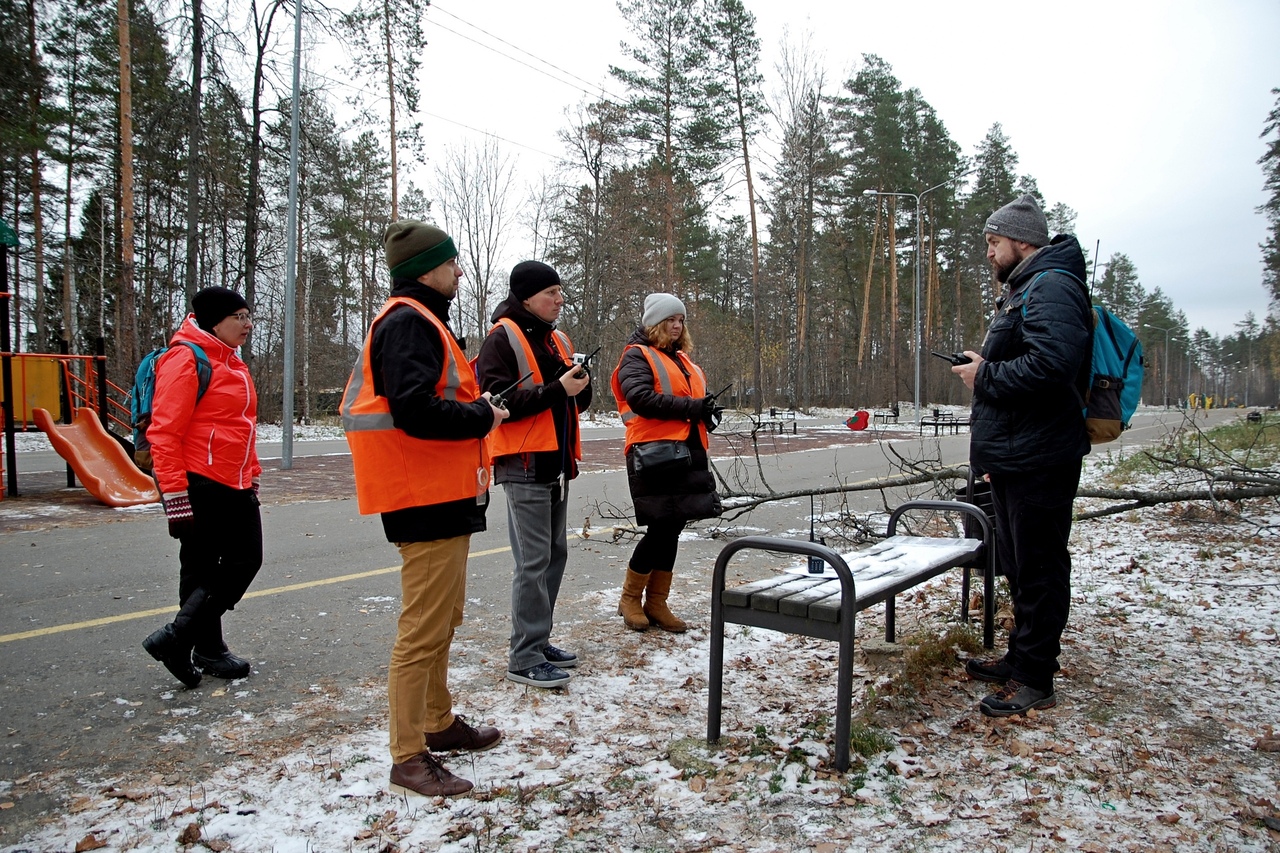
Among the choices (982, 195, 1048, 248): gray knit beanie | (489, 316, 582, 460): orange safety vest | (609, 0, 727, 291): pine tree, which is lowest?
(489, 316, 582, 460): orange safety vest

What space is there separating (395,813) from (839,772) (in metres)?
1.62

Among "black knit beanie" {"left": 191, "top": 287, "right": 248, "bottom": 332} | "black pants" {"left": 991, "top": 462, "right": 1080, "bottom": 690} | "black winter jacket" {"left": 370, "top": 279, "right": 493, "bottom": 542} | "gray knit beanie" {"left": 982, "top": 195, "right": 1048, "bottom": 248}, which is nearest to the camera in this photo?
"black winter jacket" {"left": 370, "top": 279, "right": 493, "bottom": 542}

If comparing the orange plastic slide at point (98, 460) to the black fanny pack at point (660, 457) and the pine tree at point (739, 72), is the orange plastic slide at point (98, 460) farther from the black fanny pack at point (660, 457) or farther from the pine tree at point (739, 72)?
the pine tree at point (739, 72)

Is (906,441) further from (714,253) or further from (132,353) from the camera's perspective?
Result: (714,253)

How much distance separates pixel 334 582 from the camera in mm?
6090

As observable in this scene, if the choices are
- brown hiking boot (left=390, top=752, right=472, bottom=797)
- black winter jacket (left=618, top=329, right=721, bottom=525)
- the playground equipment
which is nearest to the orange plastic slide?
the playground equipment

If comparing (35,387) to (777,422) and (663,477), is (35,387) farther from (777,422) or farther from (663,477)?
(777,422)

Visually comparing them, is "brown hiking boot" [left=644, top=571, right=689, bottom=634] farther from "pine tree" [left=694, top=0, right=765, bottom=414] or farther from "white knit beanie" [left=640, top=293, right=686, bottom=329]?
"pine tree" [left=694, top=0, right=765, bottom=414]

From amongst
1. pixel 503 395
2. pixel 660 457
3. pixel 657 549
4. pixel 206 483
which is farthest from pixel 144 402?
pixel 657 549

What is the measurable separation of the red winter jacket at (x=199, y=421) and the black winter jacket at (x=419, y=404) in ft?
5.28

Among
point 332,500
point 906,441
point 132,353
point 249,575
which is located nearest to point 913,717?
point 249,575

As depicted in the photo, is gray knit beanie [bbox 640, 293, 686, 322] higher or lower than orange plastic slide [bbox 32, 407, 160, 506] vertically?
higher

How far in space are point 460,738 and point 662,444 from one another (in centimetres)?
197

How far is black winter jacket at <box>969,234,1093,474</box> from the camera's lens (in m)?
3.46
